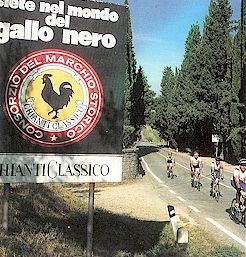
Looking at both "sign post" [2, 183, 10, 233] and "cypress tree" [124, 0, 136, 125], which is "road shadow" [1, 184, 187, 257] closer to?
"sign post" [2, 183, 10, 233]

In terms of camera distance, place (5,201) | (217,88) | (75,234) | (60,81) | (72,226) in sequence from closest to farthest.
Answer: (60,81)
(5,201)
(75,234)
(72,226)
(217,88)

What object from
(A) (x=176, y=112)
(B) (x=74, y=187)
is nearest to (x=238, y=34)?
(A) (x=176, y=112)

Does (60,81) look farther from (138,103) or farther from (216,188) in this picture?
(138,103)

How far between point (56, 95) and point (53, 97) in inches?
2.0

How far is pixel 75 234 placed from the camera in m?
8.23

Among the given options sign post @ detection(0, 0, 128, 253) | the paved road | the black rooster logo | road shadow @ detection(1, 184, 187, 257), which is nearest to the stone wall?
the paved road

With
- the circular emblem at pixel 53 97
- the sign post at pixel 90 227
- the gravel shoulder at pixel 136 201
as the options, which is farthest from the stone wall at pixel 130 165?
the circular emblem at pixel 53 97

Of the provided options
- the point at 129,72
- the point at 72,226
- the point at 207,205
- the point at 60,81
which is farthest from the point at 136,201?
the point at 129,72

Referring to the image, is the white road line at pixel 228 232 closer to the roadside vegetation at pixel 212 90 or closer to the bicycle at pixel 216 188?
the bicycle at pixel 216 188

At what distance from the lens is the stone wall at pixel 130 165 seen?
896 inches

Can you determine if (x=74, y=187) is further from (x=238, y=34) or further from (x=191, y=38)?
(x=191, y=38)

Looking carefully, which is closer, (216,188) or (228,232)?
(228,232)

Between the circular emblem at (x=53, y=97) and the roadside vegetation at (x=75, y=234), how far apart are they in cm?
181

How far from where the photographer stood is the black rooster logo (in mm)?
5430
